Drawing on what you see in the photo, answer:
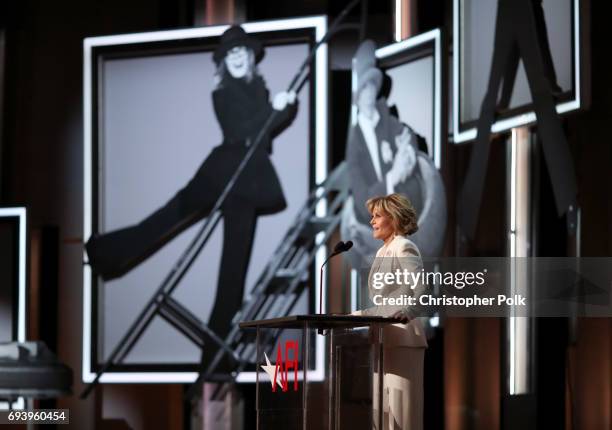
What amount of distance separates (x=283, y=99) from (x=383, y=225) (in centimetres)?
216

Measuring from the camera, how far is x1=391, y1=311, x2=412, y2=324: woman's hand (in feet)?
12.6

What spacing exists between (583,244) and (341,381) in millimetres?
2143

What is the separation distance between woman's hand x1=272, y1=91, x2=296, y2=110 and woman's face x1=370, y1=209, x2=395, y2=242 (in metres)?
2.10

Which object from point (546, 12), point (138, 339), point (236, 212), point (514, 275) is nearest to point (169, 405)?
point (138, 339)

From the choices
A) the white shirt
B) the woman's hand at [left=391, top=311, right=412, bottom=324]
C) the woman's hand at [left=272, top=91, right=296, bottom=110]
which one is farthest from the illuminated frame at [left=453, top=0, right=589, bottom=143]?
the woman's hand at [left=391, top=311, right=412, bottom=324]

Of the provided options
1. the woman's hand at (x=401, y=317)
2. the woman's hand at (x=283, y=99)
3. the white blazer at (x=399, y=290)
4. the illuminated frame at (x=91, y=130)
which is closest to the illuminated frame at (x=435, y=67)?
the illuminated frame at (x=91, y=130)

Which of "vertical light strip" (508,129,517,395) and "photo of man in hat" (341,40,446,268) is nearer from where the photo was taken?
"vertical light strip" (508,129,517,395)

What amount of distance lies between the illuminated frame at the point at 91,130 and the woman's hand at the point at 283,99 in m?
0.15

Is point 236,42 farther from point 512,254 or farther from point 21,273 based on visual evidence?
point 512,254

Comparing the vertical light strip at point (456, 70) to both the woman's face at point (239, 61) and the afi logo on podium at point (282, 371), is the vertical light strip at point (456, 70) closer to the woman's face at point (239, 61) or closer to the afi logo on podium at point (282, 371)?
the woman's face at point (239, 61)

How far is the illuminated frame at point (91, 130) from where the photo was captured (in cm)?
612

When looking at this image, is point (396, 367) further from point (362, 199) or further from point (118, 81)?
point (118, 81)

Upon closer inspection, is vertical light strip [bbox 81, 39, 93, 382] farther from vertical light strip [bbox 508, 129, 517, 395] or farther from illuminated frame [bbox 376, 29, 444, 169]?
vertical light strip [bbox 508, 129, 517, 395]

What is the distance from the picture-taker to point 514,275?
5570mm
